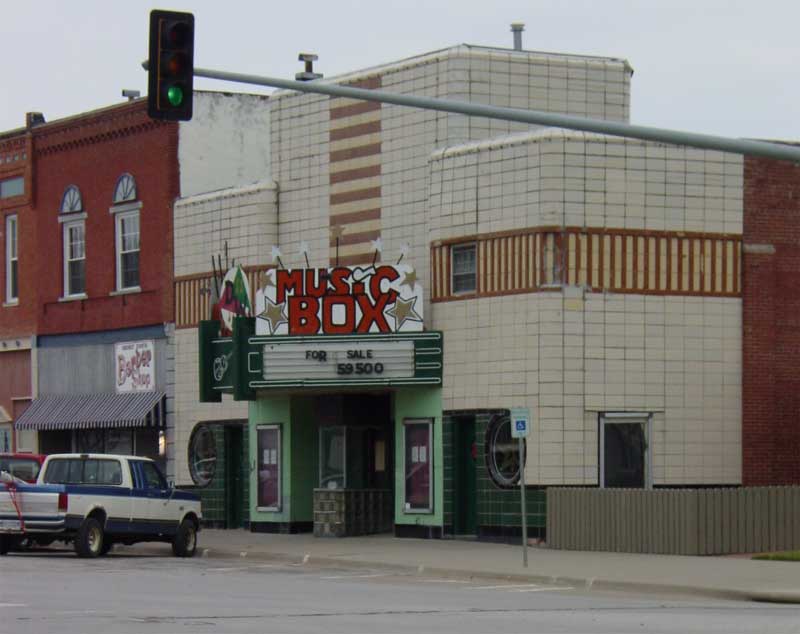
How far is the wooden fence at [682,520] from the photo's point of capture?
95.5ft

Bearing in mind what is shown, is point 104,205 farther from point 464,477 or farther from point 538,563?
point 538,563

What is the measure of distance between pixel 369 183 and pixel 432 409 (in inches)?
194

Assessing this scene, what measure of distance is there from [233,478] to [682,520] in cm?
1259

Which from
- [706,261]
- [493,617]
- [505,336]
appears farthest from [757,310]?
[493,617]

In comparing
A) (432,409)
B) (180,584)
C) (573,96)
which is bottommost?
(180,584)

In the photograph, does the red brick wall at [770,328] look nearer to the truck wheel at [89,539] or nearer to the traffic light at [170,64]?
the truck wheel at [89,539]

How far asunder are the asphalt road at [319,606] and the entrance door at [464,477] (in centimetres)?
557

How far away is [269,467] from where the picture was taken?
36812 millimetres

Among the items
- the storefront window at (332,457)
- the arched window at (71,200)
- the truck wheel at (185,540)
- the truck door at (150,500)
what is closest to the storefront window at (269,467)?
the storefront window at (332,457)

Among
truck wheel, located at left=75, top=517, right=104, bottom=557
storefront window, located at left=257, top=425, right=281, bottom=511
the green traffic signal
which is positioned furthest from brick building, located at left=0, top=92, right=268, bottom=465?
the green traffic signal

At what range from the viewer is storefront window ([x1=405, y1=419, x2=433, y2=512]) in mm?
33344

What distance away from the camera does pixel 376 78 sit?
3522 cm

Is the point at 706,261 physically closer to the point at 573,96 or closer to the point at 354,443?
the point at 573,96

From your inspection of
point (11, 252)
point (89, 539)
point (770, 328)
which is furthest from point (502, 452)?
point (11, 252)
